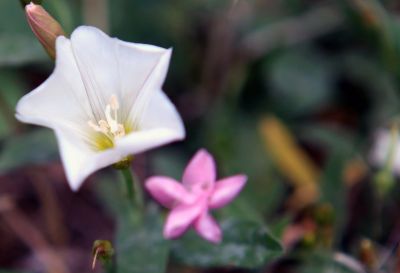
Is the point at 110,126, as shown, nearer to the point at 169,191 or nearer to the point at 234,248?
the point at 169,191

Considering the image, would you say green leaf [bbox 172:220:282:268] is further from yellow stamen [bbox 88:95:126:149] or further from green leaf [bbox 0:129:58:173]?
green leaf [bbox 0:129:58:173]

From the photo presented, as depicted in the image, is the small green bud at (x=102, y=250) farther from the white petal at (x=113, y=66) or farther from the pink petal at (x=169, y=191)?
the white petal at (x=113, y=66)

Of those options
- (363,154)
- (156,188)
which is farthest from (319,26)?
(156,188)

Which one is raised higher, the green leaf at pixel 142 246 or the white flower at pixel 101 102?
the white flower at pixel 101 102

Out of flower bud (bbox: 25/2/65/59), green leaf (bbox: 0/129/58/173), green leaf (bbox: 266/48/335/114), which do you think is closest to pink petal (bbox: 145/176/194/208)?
flower bud (bbox: 25/2/65/59)

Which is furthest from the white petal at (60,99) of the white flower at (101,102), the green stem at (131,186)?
the green stem at (131,186)

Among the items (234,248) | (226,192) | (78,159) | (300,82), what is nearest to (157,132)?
(78,159)
